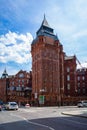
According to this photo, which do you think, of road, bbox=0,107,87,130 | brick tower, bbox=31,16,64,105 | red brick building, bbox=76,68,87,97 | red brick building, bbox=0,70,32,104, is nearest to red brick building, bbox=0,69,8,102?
red brick building, bbox=0,70,32,104

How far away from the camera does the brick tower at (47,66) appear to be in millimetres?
90938

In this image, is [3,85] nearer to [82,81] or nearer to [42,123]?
[82,81]

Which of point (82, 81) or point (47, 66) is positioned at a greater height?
point (47, 66)

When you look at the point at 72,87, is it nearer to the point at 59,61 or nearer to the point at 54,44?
the point at 59,61

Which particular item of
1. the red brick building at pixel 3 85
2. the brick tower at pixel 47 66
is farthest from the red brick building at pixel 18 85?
the brick tower at pixel 47 66

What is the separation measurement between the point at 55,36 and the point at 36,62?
1321 cm

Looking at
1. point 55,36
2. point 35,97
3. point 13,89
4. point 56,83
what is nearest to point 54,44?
point 55,36

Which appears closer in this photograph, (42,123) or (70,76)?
(42,123)

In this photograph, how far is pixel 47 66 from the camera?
309 ft

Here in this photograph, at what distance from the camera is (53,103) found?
289 ft

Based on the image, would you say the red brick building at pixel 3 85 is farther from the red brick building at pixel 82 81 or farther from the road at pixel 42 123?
the road at pixel 42 123

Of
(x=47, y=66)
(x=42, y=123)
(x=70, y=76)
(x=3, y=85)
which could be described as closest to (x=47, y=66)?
(x=47, y=66)

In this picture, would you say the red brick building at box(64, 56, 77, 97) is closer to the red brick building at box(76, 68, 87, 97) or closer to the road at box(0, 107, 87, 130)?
the red brick building at box(76, 68, 87, 97)

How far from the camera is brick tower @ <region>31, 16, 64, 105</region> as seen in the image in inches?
3580
